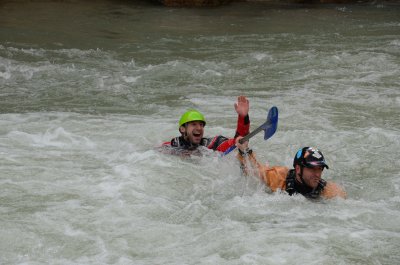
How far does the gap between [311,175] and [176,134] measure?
3181 millimetres

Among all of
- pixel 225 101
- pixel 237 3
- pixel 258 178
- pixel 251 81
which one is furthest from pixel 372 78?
pixel 237 3

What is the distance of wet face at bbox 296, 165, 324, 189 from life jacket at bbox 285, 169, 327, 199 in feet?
0.20

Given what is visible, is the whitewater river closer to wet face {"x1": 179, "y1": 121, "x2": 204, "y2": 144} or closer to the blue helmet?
wet face {"x1": 179, "y1": 121, "x2": 204, "y2": 144}

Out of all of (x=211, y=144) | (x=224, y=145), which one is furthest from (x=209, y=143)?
(x=224, y=145)

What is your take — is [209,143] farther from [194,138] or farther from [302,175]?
[302,175]

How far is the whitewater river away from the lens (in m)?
5.53

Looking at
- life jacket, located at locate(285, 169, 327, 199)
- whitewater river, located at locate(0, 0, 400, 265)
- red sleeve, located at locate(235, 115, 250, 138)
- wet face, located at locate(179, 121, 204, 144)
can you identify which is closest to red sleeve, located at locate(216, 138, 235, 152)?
whitewater river, located at locate(0, 0, 400, 265)

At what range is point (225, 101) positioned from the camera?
34.9 ft

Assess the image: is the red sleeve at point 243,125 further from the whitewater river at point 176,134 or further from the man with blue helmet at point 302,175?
the whitewater river at point 176,134

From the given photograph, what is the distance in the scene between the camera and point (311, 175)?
6.23 meters

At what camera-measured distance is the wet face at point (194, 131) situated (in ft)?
25.4

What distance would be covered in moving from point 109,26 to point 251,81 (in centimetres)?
662

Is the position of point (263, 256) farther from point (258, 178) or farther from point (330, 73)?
point (330, 73)

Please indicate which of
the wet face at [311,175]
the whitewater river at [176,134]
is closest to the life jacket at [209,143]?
the whitewater river at [176,134]
